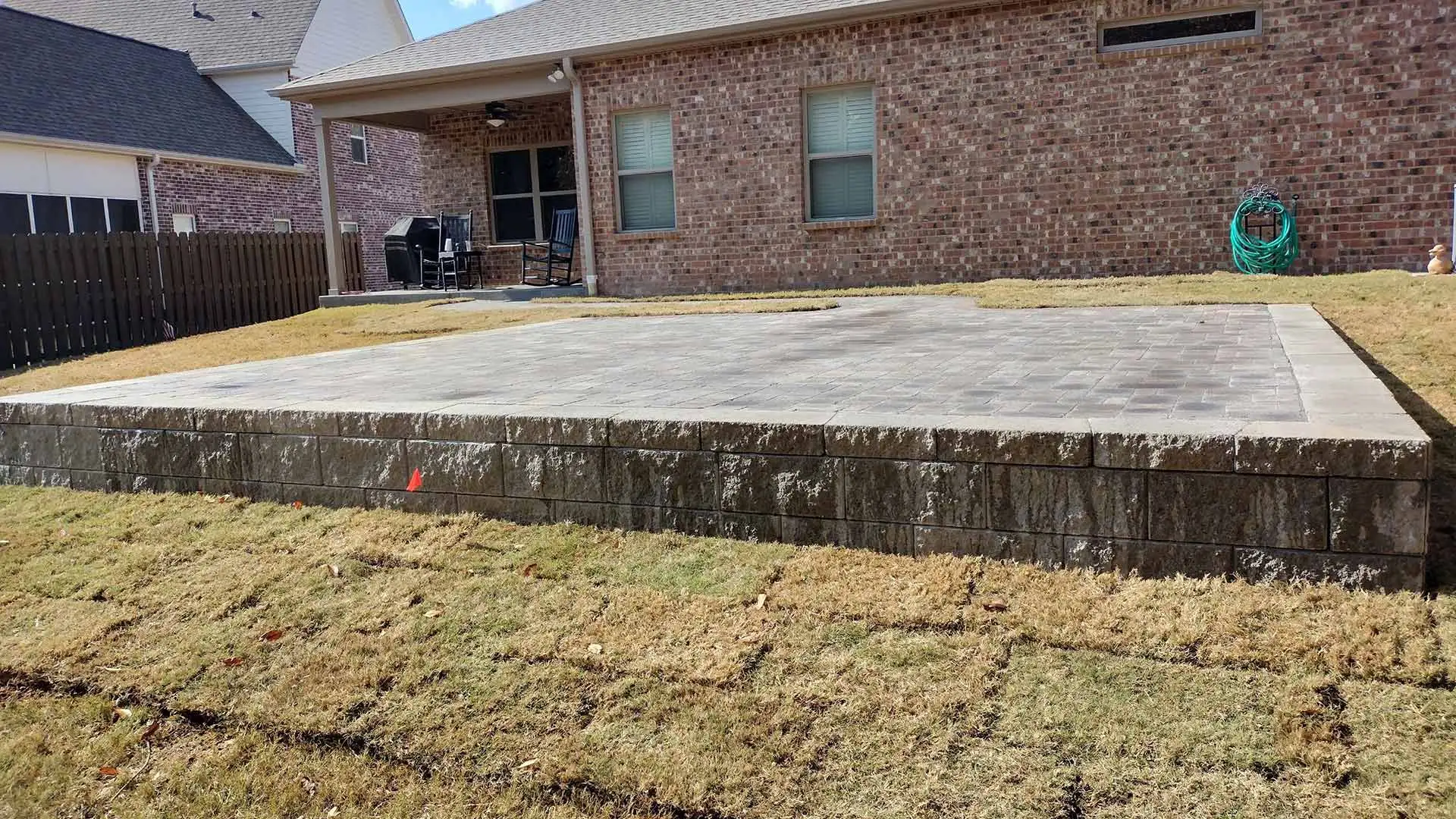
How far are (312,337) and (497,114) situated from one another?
5.76 metres

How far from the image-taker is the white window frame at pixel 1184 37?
10070mm

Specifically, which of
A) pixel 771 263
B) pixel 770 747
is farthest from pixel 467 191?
pixel 770 747

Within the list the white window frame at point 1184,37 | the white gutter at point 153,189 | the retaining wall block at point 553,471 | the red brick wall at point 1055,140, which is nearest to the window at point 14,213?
the white gutter at point 153,189

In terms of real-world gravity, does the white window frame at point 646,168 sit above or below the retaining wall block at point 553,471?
above

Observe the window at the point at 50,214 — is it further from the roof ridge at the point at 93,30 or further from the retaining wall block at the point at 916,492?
the retaining wall block at the point at 916,492

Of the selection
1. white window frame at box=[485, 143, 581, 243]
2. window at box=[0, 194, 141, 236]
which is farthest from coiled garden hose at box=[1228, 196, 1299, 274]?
window at box=[0, 194, 141, 236]

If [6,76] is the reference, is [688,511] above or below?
below

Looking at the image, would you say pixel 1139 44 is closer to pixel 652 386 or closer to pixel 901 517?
pixel 652 386

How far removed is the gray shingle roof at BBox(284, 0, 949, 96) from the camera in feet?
37.9

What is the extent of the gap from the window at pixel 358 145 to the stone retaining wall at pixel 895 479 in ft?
64.2

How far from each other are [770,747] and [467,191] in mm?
14746

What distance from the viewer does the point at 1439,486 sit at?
3.44 metres

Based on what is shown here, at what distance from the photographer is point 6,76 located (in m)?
16.7

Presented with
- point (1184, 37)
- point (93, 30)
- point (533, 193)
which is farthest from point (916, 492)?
point (93, 30)
